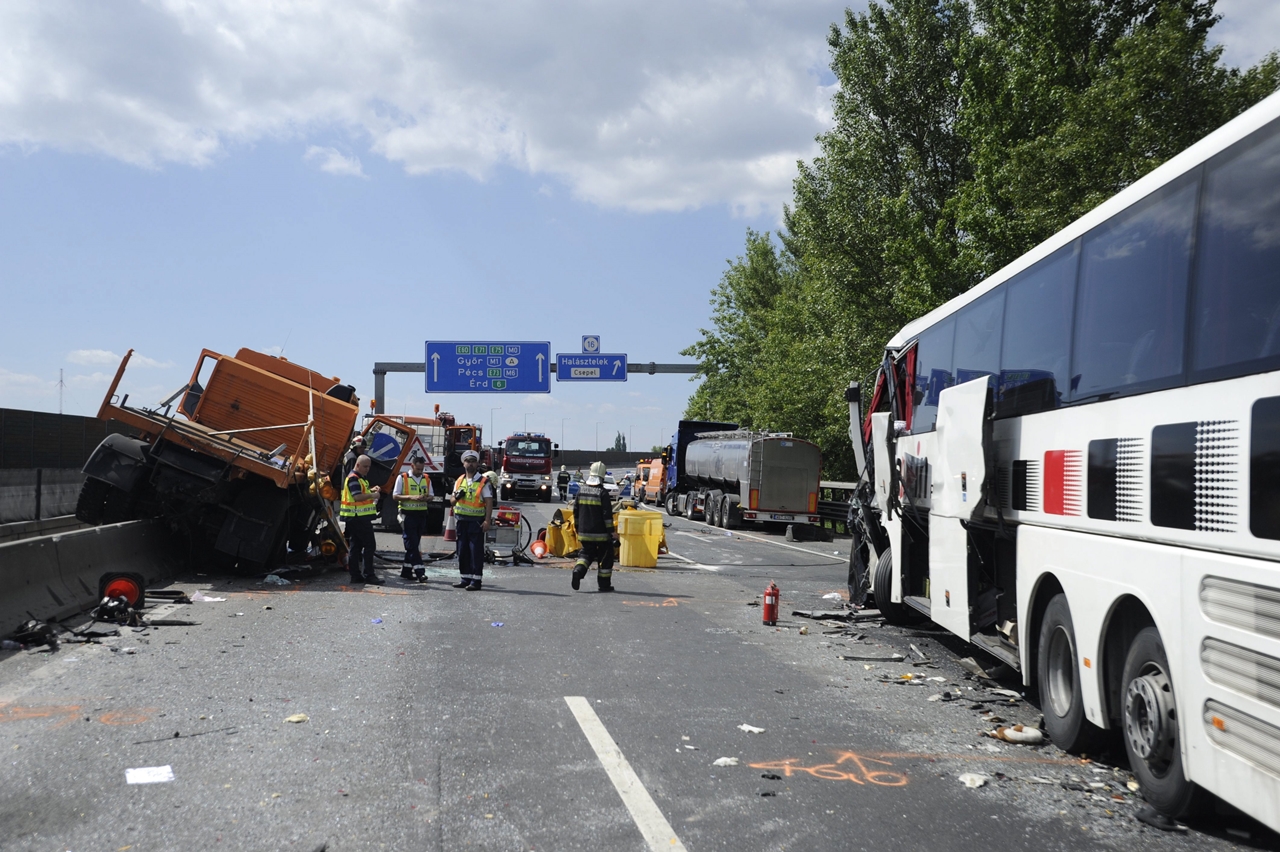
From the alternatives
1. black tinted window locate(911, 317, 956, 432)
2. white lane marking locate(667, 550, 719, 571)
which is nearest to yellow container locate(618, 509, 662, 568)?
white lane marking locate(667, 550, 719, 571)

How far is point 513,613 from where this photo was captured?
1180 centimetres

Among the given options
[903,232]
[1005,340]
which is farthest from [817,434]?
[1005,340]

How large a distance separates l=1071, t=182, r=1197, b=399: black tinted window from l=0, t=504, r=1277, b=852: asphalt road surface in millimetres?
2183

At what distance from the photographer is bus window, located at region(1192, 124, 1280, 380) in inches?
173

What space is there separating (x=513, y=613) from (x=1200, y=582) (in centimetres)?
817

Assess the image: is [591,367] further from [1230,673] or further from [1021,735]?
[1230,673]

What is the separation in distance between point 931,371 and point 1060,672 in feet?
15.5

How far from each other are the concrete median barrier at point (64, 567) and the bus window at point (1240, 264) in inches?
347

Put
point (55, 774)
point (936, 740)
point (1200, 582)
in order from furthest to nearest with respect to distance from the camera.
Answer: point (936, 740), point (55, 774), point (1200, 582)

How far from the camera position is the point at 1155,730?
5051 millimetres

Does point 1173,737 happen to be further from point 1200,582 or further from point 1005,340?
point 1005,340

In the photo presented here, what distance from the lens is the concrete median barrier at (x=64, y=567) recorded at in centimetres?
916

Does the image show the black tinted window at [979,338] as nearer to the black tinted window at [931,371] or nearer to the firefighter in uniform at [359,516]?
the black tinted window at [931,371]

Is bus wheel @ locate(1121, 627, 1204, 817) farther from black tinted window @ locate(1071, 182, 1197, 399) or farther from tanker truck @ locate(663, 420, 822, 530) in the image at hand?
tanker truck @ locate(663, 420, 822, 530)
